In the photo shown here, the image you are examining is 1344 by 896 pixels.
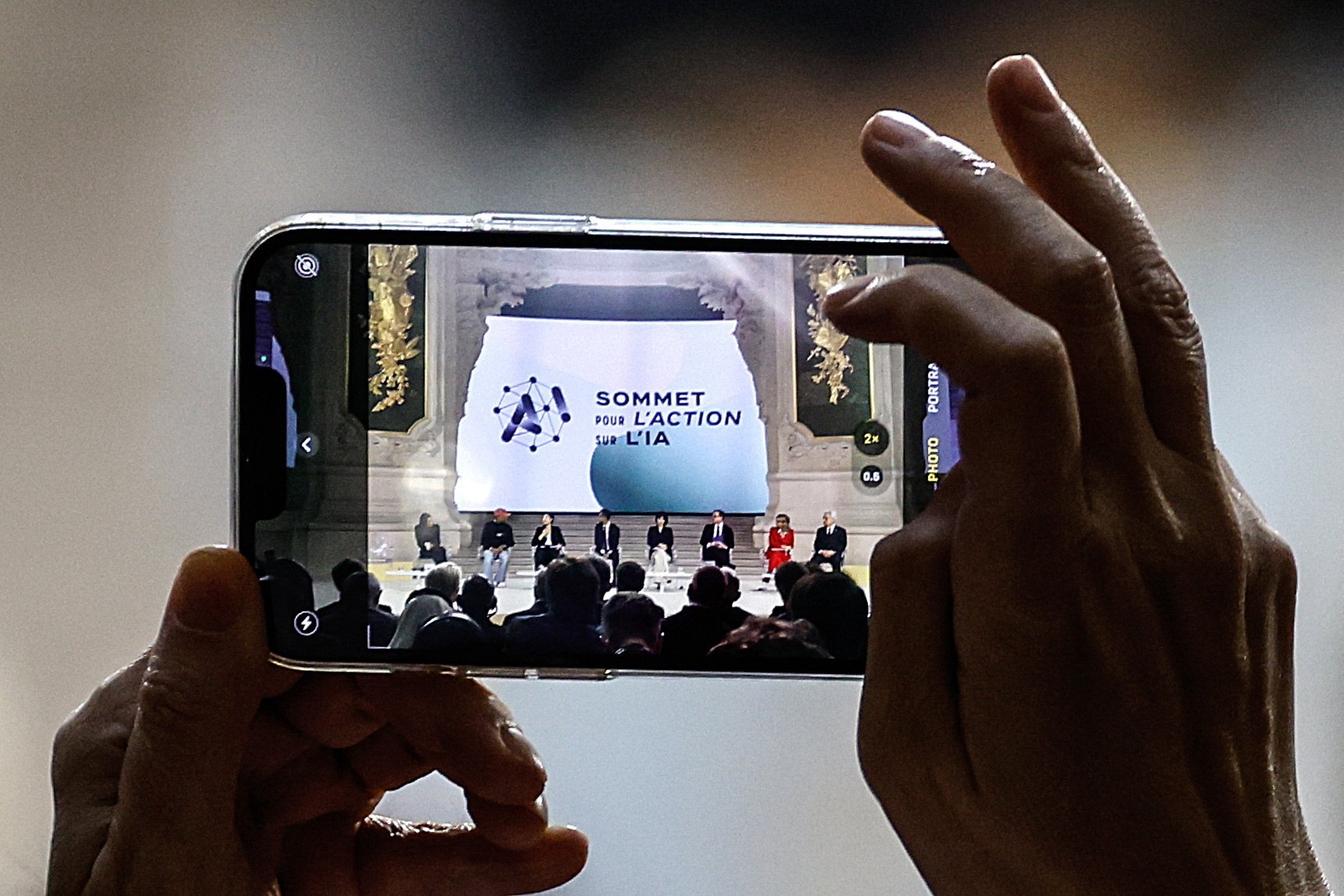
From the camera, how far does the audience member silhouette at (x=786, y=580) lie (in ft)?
1.72

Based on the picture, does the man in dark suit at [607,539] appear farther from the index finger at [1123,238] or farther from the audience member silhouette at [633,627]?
the index finger at [1123,238]

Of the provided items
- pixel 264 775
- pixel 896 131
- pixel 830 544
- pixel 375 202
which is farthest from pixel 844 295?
pixel 375 202

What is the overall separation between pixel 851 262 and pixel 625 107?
0.42 m

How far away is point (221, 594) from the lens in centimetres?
51

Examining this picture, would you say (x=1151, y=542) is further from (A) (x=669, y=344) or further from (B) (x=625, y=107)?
(B) (x=625, y=107)

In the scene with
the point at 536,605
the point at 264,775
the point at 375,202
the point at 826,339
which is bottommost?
the point at 264,775

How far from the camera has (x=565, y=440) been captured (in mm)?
547

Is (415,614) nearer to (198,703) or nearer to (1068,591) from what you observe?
(198,703)

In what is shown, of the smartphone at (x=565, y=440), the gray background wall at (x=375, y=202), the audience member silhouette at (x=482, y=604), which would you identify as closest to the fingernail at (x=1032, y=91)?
the smartphone at (x=565, y=440)

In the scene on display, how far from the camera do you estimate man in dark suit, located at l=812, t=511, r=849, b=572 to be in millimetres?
532

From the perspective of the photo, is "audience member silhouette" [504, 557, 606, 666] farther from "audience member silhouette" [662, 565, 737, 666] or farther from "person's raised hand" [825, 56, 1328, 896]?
"person's raised hand" [825, 56, 1328, 896]

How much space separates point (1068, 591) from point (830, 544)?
166 mm

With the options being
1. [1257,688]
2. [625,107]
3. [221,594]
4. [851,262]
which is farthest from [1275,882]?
[625,107]

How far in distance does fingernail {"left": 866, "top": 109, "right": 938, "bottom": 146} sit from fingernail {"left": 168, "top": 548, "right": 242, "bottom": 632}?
1.14ft
